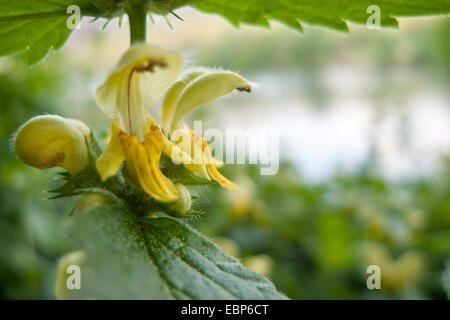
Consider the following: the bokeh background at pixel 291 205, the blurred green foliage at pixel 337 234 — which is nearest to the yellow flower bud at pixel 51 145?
the bokeh background at pixel 291 205

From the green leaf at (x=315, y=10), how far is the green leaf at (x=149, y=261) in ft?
0.81

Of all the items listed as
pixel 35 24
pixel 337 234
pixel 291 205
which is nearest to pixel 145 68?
pixel 35 24

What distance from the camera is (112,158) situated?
0.41 m

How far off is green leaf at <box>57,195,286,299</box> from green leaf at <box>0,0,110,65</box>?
0.70 feet

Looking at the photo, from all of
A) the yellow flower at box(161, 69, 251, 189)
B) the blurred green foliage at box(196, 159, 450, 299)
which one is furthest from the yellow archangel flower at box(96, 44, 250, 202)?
the blurred green foliage at box(196, 159, 450, 299)

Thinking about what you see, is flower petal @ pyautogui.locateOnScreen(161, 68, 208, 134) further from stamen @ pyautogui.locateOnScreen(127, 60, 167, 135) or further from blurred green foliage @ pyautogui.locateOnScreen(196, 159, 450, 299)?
blurred green foliage @ pyautogui.locateOnScreen(196, 159, 450, 299)

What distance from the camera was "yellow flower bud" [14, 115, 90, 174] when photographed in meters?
0.45

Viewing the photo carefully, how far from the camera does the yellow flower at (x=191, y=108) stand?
0.44 m

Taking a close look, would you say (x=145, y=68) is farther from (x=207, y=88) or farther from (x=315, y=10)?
(x=315, y=10)

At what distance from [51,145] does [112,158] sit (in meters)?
0.10

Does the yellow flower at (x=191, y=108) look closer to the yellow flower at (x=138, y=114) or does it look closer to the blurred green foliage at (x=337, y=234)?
the yellow flower at (x=138, y=114)

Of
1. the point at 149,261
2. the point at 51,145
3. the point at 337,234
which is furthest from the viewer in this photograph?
the point at 337,234

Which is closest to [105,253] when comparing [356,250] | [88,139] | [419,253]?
[88,139]

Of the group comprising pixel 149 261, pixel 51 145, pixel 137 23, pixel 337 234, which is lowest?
pixel 337 234
